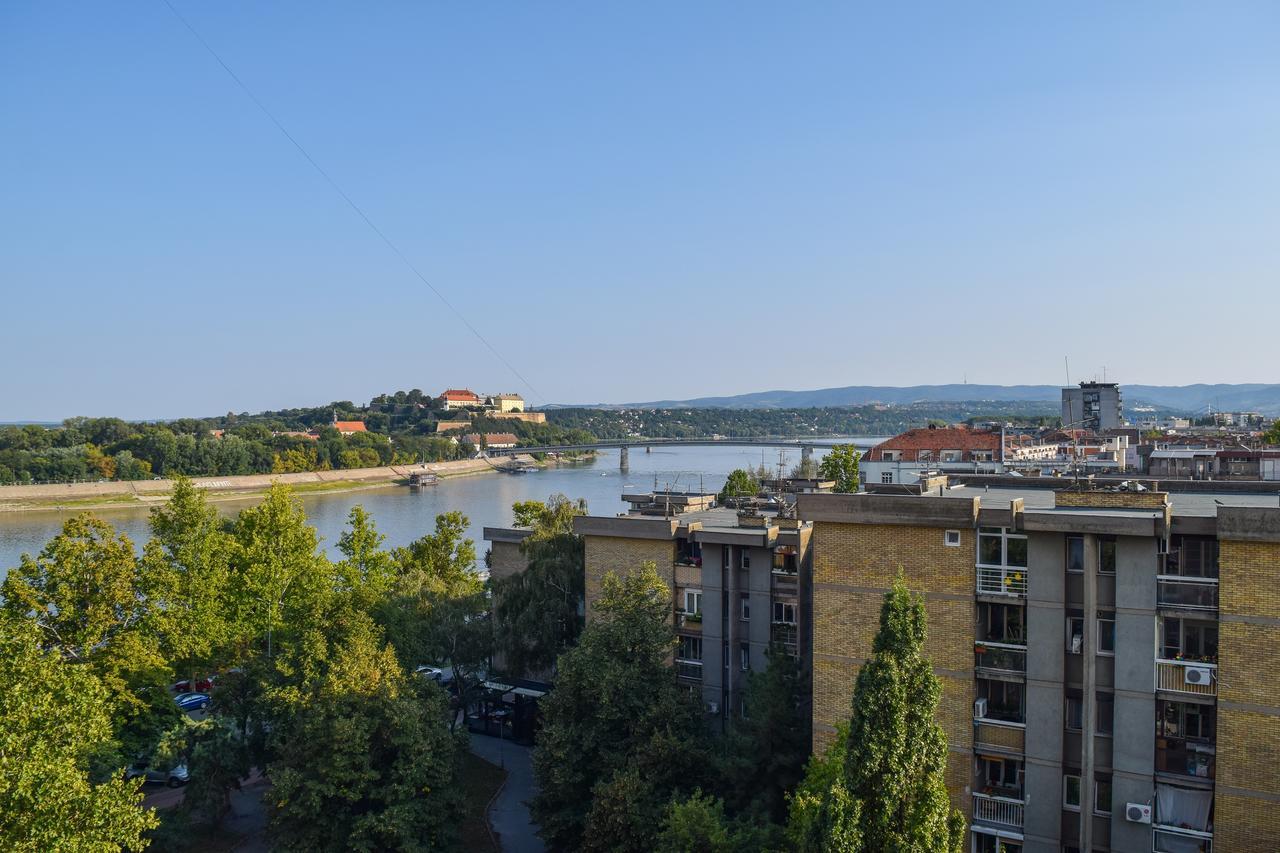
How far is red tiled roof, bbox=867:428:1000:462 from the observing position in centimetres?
3219

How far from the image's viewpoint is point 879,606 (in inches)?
342

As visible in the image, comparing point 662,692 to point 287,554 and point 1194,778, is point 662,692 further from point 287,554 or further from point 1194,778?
point 287,554

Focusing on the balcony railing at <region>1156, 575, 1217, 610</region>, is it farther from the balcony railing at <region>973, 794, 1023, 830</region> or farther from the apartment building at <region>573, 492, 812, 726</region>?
the apartment building at <region>573, 492, 812, 726</region>

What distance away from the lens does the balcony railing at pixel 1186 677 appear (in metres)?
7.18

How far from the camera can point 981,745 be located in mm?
8078

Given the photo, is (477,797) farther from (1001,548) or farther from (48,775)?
(1001,548)

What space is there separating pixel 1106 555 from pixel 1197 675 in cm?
110

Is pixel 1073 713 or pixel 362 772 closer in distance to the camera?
pixel 1073 713

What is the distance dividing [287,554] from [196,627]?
1.88 meters

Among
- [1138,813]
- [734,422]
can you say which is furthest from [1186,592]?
[734,422]

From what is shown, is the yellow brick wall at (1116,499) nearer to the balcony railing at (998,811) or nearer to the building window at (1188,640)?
the building window at (1188,640)

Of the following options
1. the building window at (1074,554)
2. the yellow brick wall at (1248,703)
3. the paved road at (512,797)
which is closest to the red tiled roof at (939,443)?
the paved road at (512,797)

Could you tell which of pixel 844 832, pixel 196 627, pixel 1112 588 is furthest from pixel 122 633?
pixel 1112 588

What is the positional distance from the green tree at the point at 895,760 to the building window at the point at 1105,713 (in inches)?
105
